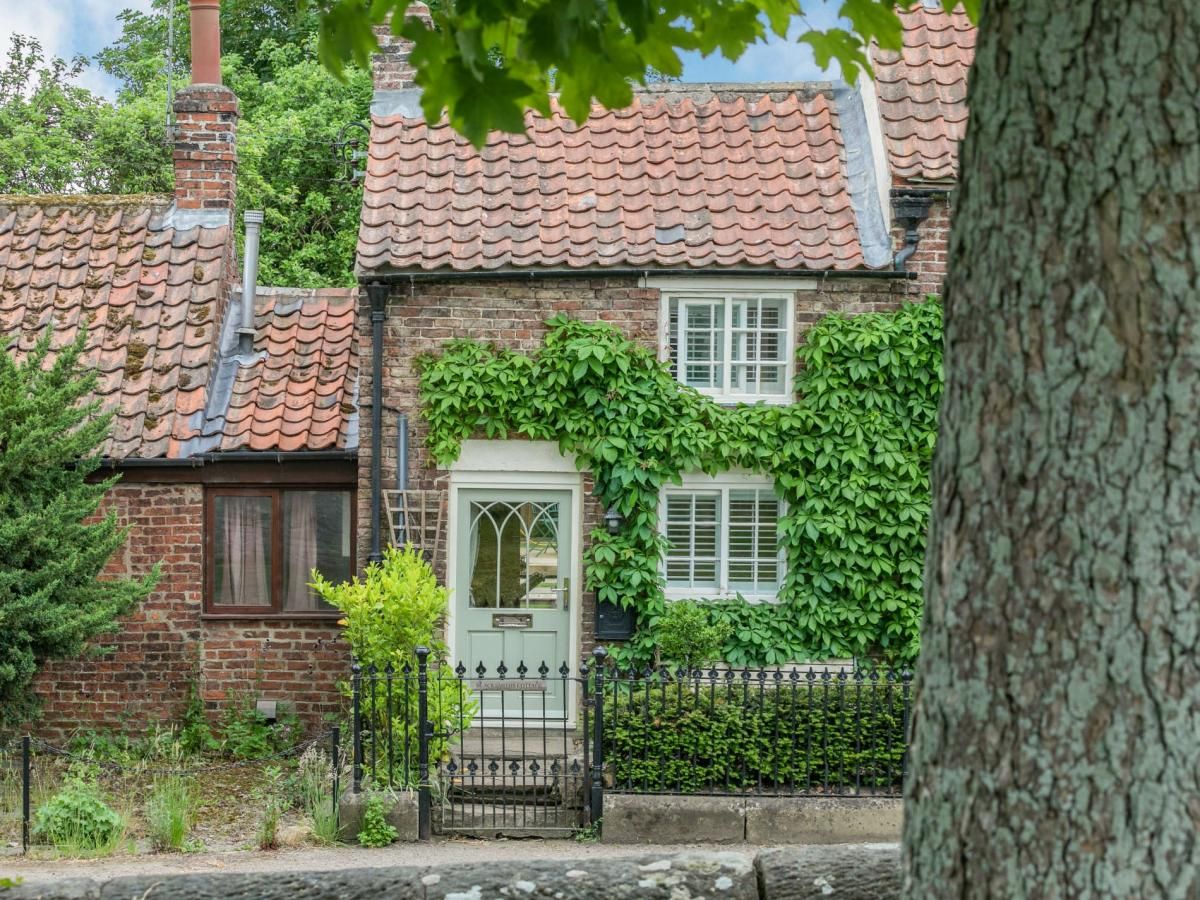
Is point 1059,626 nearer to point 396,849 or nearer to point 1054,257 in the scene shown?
point 1054,257

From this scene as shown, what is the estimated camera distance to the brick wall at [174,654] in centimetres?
1370

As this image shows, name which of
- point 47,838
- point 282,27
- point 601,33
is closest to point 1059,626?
point 601,33

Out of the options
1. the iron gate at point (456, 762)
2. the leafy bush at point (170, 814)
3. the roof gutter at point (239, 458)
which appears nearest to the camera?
the leafy bush at point (170, 814)

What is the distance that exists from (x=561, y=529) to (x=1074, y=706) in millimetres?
10753

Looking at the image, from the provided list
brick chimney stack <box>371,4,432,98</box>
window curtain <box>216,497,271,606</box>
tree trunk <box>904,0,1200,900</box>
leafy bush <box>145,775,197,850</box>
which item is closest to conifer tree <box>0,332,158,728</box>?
window curtain <box>216,497,271,606</box>

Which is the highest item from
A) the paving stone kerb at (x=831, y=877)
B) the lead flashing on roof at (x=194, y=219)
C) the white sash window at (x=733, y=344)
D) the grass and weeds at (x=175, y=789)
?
the lead flashing on roof at (x=194, y=219)

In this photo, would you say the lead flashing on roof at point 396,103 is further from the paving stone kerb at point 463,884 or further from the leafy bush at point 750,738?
the paving stone kerb at point 463,884

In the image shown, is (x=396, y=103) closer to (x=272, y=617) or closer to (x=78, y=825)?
(x=272, y=617)

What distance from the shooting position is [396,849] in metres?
9.95

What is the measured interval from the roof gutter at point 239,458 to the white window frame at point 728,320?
10.8 ft

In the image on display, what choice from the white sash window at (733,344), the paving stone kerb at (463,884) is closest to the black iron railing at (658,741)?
the white sash window at (733,344)

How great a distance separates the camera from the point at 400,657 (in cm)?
1099

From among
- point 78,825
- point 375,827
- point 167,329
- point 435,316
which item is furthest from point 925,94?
point 78,825

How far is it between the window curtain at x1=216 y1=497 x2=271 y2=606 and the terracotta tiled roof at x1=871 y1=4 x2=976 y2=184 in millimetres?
7074
